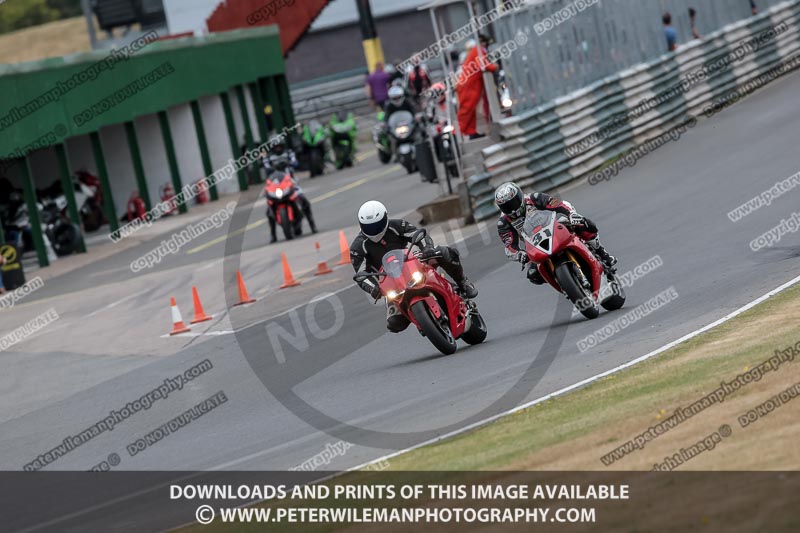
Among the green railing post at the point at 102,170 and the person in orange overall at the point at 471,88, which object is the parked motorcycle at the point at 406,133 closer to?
the green railing post at the point at 102,170

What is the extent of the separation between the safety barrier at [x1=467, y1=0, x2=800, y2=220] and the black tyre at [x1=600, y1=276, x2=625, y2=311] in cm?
954

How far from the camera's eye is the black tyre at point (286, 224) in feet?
89.4

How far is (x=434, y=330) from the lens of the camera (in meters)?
13.6

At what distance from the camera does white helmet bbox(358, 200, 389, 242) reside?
13.4 meters

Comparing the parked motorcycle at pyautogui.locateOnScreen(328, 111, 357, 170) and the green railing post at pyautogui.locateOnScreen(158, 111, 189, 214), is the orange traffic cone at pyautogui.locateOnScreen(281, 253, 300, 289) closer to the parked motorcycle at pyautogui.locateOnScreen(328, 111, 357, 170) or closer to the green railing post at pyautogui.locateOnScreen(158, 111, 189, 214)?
the green railing post at pyautogui.locateOnScreen(158, 111, 189, 214)

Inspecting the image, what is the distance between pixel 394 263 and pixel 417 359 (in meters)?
1.26

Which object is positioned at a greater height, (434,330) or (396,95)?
(396,95)

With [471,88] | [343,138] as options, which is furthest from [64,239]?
[471,88]

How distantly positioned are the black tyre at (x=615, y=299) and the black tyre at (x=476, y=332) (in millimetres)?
1234

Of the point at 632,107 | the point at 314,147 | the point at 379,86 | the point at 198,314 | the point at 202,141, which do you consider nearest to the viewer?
the point at 198,314

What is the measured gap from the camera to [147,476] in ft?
37.4

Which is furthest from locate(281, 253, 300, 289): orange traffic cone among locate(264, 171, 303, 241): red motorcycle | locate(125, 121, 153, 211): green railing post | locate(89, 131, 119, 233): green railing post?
locate(125, 121, 153, 211): green railing post

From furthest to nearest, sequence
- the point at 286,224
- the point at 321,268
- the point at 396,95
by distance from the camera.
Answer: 1. the point at 396,95
2. the point at 286,224
3. the point at 321,268

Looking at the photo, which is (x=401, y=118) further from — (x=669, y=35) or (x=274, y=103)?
(x=274, y=103)
